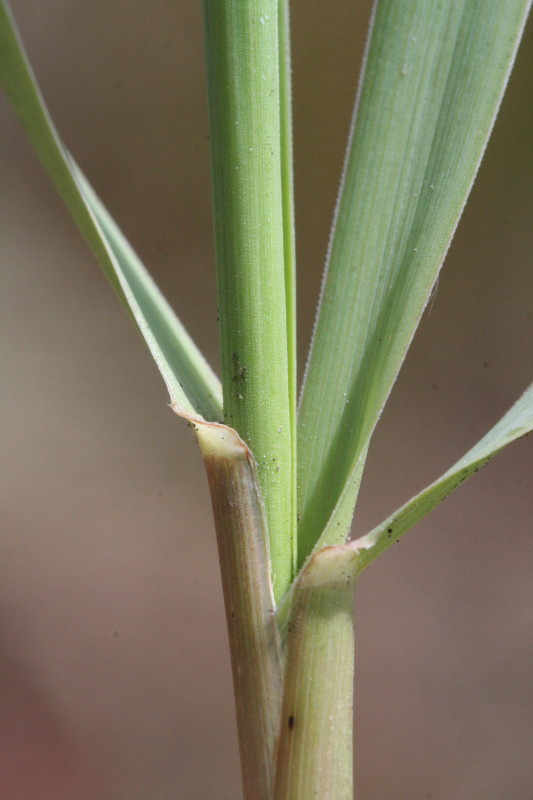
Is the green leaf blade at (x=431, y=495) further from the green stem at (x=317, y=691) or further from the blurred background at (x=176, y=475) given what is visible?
the blurred background at (x=176, y=475)

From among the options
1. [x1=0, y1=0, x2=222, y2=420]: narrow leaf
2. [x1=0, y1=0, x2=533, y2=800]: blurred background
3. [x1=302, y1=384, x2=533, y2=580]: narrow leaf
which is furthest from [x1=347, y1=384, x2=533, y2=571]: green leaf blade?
[x1=0, y1=0, x2=533, y2=800]: blurred background

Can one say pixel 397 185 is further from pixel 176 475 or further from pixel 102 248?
pixel 176 475

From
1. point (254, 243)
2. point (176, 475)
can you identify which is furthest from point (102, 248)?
point (176, 475)

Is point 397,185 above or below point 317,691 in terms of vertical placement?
above

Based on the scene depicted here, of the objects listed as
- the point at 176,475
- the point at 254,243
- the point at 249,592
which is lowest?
the point at 176,475

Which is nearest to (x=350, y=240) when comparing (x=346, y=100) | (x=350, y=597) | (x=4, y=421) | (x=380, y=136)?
(x=380, y=136)
